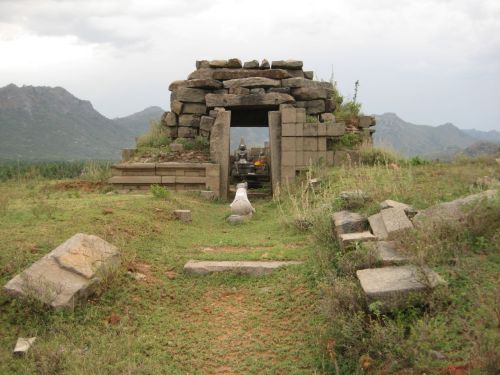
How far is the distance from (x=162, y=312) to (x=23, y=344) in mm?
1418

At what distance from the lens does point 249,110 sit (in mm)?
17344

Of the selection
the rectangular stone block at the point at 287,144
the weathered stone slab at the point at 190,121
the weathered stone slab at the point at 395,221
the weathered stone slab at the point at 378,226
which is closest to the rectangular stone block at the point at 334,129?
the rectangular stone block at the point at 287,144

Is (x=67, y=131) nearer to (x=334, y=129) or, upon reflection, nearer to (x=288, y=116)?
(x=288, y=116)

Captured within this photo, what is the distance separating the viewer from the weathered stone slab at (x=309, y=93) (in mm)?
15711

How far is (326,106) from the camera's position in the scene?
52.3 feet

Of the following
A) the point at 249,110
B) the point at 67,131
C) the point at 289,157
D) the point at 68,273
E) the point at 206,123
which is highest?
the point at 249,110

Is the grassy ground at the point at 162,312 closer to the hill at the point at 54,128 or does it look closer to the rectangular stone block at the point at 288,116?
the rectangular stone block at the point at 288,116

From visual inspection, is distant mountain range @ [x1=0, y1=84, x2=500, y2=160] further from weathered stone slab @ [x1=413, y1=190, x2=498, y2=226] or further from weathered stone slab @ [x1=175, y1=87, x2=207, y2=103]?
weathered stone slab @ [x1=413, y1=190, x2=498, y2=226]

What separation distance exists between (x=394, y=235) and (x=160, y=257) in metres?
3.19

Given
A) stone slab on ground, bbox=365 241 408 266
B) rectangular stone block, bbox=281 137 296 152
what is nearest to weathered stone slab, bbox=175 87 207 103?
rectangular stone block, bbox=281 137 296 152

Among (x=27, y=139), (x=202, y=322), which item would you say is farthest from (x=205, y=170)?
(x=27, y=139)

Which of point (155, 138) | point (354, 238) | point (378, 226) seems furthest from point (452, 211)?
point (155, 138)

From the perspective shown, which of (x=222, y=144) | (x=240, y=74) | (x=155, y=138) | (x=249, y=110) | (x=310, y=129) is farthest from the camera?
(x=249, y=110)

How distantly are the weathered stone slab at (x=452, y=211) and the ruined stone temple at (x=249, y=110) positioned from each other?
7.75 m
